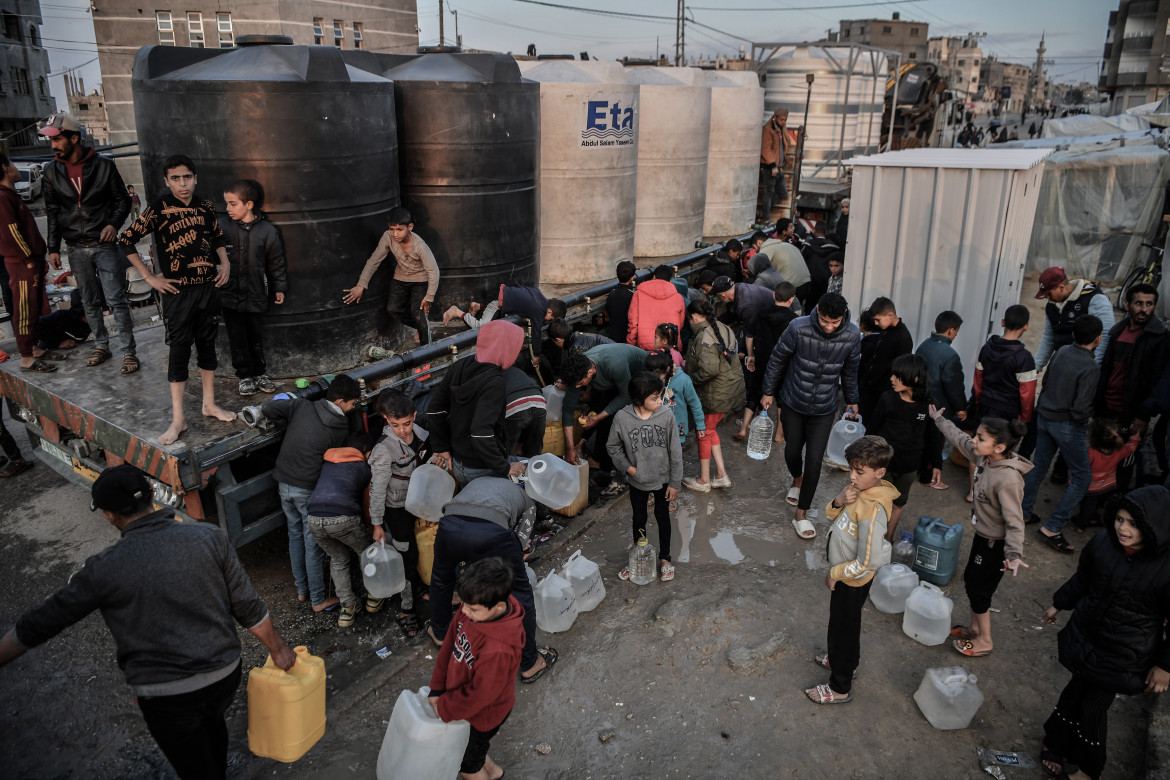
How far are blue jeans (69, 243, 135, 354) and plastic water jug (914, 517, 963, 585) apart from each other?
589 centimetres

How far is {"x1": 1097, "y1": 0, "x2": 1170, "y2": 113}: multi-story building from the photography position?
43.3m

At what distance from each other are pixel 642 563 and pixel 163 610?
2988 millimetres

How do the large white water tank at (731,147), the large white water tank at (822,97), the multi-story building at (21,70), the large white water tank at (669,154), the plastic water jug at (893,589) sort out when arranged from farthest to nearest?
the multi-story building at (21,70) → the large white water tank at (822,97) → the large white water tank at (731,147) → the large white water tank at (669,154) → the plastic water jug at (893,589)

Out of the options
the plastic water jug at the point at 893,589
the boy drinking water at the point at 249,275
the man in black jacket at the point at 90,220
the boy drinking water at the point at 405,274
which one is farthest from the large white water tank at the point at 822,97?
the man in black jacket at the point at 90,220

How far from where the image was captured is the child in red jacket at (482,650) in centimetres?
309

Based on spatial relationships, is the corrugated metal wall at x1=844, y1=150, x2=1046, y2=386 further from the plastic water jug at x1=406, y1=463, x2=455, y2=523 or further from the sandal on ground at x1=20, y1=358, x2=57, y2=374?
the sandal on ground at x1=20, y1=358, x2=57, y2=374

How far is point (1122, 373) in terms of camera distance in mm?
5734

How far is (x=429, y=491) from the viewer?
4.80m

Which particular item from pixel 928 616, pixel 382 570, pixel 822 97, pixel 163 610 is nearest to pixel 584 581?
pixel 382 570

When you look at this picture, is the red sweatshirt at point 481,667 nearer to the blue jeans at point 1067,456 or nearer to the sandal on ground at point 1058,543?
the blue jeans at point 1067,456

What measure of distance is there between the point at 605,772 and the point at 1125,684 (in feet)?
7.69

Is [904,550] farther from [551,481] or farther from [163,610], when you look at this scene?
[163,610]

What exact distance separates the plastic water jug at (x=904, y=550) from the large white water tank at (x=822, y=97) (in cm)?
1407

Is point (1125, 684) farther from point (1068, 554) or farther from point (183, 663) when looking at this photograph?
point (183, 663)
